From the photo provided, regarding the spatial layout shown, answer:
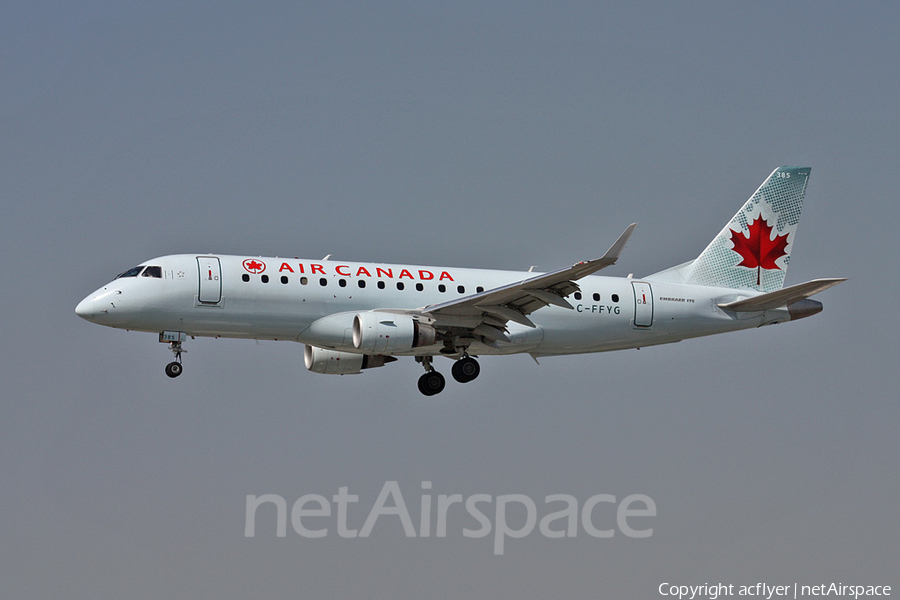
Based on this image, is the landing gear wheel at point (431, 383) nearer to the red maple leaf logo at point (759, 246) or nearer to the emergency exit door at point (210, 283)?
the emergency exit door at point (210, 283)

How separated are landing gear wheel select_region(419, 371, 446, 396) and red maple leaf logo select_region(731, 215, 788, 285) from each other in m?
11.9

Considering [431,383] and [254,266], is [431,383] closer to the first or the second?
[431,383]

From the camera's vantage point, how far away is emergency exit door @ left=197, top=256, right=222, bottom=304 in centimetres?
3738

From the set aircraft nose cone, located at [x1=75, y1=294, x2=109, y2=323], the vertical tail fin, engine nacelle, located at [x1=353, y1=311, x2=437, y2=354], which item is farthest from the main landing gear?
aircraft nose cone, located at [x1=75, y1=294, x2=109, y2=323]

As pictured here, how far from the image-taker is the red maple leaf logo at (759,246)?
45375 mm

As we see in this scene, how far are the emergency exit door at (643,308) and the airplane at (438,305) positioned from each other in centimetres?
3

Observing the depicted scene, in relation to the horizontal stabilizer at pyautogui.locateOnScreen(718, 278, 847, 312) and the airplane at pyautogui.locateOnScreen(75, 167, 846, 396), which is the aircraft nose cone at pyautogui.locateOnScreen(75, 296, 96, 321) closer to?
the airplane at pyautogui.locateOnScreen(75, 167, 846, 396)

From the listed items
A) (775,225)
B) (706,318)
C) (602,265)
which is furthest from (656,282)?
(602,265)

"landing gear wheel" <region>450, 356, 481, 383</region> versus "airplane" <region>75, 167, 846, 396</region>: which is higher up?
"airplane" <region>75, 167, 846, 396</region>

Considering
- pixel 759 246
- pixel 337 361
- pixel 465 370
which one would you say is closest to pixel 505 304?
pixel 465 370

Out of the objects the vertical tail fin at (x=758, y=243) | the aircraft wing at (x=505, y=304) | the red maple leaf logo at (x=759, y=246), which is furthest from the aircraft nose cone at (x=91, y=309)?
the red maple leaf logo at (x=759, y=246)

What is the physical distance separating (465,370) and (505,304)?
3.13 metres

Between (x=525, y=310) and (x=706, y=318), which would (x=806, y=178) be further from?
(x=525, y=310)

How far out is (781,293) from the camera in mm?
41188
